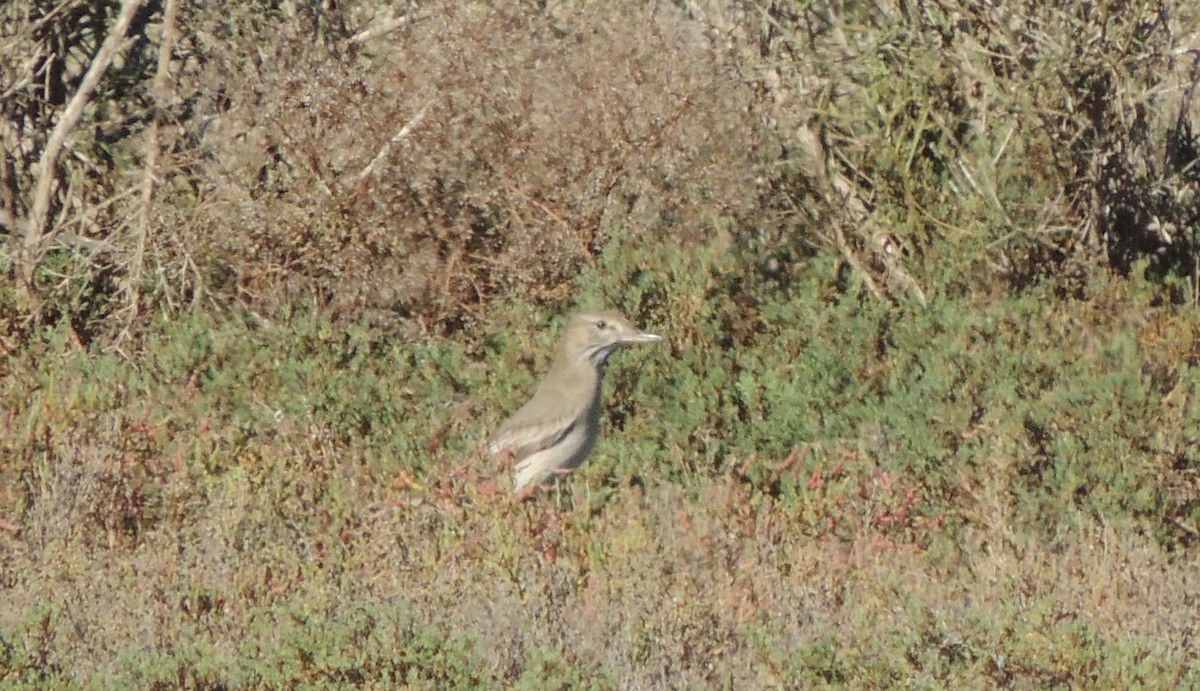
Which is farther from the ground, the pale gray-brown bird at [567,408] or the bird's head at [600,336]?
the bird's head at [600,336]

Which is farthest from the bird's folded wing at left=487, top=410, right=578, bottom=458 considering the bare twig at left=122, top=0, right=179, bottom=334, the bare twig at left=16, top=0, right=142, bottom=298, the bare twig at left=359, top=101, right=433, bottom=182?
the bare twig at left=16, top=0, right=142, bottom=298

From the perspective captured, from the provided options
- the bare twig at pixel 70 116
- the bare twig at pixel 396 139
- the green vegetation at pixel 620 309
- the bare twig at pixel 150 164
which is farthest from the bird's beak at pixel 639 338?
the bare twig at pixel 70 116

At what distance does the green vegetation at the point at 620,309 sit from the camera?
714cm

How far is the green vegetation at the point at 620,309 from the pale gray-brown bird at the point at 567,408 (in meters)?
0.18

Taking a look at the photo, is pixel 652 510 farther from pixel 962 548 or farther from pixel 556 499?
pixel 962 548

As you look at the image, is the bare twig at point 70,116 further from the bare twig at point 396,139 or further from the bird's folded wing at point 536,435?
the bird's folded wing at point 536,435

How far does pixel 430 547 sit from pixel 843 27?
331 centimetres

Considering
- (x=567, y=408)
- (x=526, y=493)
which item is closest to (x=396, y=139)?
(x=567, y=408)

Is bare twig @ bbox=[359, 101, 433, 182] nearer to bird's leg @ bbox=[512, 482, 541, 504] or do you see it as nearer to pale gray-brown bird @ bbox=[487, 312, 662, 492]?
pale gray-brown bird @ bbox=[487, 312, 662, 492]

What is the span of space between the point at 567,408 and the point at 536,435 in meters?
0.19

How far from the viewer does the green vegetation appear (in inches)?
281

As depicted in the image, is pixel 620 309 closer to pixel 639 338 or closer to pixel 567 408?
pixel 639 338

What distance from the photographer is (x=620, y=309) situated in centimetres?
996

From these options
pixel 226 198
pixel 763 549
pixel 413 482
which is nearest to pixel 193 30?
pixel 226 198
